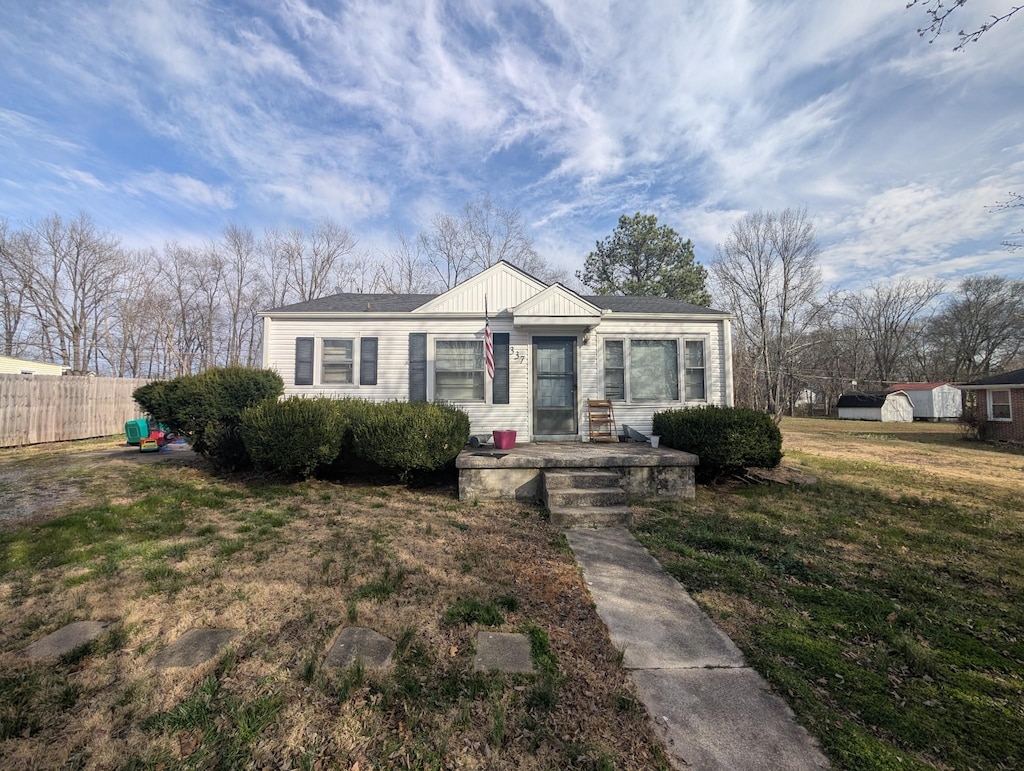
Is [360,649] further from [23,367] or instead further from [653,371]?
[23,367]

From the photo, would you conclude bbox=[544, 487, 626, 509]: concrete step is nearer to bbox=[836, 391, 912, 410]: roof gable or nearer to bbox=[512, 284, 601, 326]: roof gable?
bbox=[512, 284, 601, 326]: roof gable

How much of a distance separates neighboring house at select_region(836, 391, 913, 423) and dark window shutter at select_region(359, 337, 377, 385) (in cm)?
3427

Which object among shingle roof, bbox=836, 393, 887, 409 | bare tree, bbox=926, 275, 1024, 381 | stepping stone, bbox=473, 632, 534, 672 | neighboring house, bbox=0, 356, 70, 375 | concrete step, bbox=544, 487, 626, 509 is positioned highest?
bare tree, bbox=926, 275, 1024, 381

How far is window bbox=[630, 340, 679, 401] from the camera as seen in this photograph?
909 centimetres

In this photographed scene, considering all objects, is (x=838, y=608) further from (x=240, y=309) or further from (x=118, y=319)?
(x=118, y=319)

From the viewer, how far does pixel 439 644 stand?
254 cm

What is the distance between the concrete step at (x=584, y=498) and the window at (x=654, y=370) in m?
4.05

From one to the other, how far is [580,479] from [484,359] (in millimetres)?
3974

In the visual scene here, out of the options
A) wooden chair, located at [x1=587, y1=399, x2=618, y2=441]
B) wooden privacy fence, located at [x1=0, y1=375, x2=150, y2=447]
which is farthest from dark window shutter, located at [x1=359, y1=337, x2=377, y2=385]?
wooden privacy fence, located at [x1=0, y1=375, x2=150, y2=447]

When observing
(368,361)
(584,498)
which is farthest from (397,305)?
(584,498)

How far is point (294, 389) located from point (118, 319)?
2425 centimetres

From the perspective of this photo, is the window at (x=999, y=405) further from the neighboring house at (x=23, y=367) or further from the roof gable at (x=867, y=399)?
the neighboring house at (x=23, y=367)

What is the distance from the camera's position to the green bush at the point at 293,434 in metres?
6.02

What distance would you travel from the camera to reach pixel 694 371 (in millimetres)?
9234
